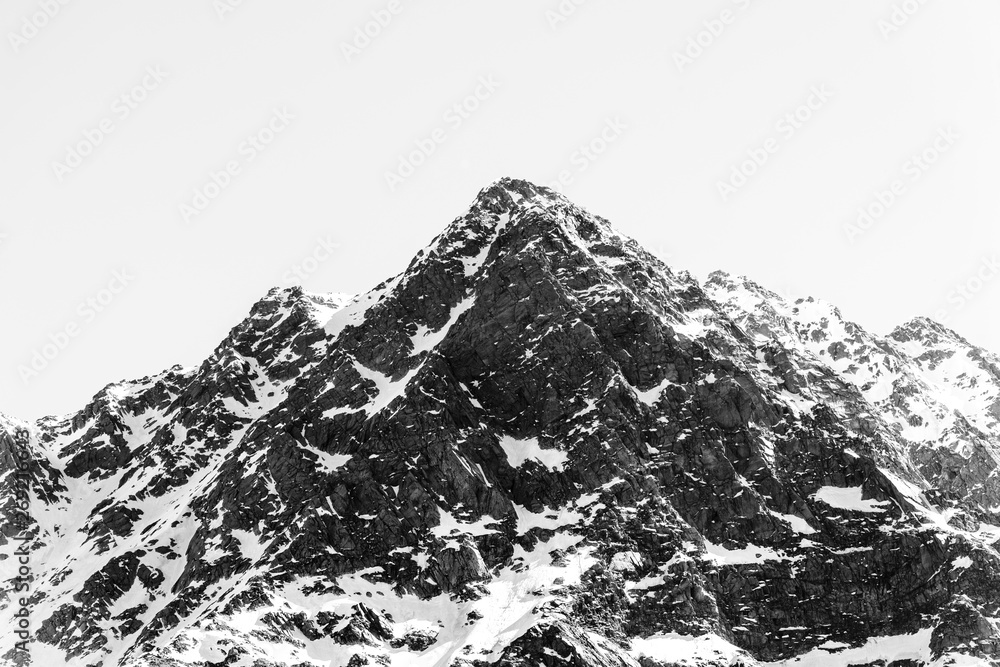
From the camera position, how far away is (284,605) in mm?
198000

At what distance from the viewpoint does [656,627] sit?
19512cm

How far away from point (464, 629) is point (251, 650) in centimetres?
3456

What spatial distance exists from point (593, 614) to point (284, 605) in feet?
170

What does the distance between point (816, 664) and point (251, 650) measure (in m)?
94.2

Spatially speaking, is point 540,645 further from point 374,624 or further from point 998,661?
A: point 998,661

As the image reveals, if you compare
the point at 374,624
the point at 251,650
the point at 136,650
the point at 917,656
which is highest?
the point at 917,656

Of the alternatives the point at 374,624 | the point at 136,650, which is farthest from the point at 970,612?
the point at 136,650

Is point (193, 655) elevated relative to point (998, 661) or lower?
lower

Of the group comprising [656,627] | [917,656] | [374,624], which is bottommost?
[374,624]

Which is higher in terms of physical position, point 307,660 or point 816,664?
point 816,664

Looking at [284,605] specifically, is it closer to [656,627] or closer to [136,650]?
[136,650]

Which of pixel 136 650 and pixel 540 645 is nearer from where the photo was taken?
pixel 540 645

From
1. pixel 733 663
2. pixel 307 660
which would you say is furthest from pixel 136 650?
pixel 733 663

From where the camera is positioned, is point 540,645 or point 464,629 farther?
point 464,629
